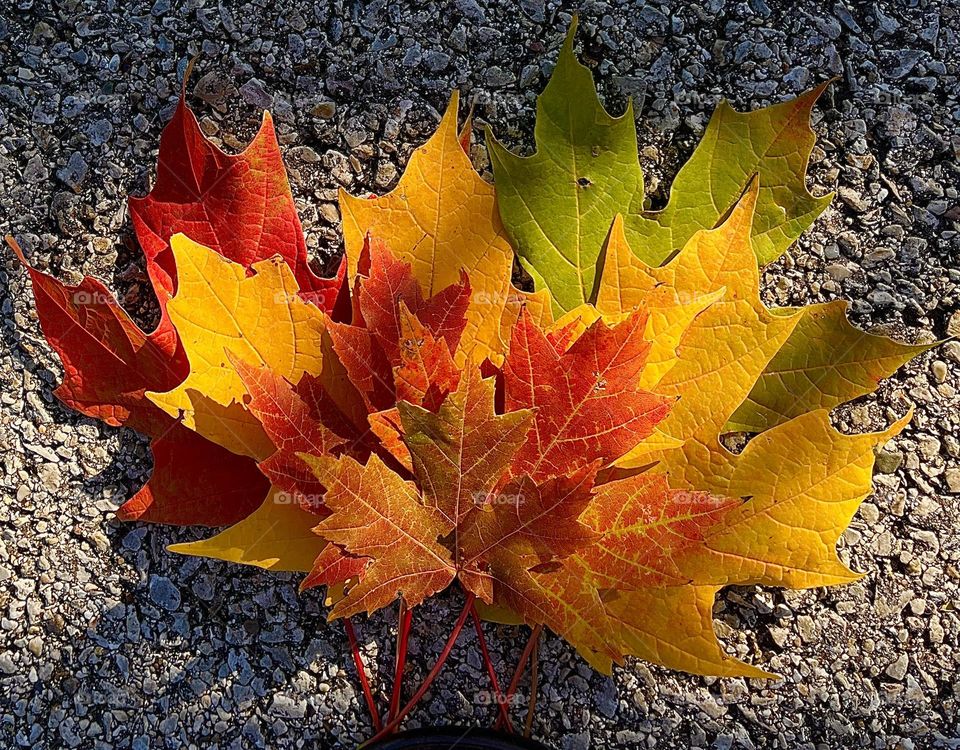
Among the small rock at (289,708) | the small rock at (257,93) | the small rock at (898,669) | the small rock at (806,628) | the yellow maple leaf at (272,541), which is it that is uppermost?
the small rock at (257,93)

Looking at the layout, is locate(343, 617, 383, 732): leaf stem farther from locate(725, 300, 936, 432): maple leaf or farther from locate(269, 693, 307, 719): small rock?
locate(725, 300, 936, 432): maple leaf

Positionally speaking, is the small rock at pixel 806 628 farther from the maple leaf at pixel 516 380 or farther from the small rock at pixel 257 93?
the small rock at pixel 257 93

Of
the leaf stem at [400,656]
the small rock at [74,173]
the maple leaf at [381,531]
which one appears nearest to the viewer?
the maple leaf at [381,531]

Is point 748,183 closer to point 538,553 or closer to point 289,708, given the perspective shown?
point 538,553

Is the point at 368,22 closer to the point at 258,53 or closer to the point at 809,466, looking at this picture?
the point at 258,53

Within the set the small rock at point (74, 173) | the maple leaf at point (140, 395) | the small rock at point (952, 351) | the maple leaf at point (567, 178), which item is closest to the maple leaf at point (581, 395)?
the maple leaf at point (567, 178)

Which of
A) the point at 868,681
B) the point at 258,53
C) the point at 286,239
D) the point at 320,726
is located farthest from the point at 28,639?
the point at 868,681
